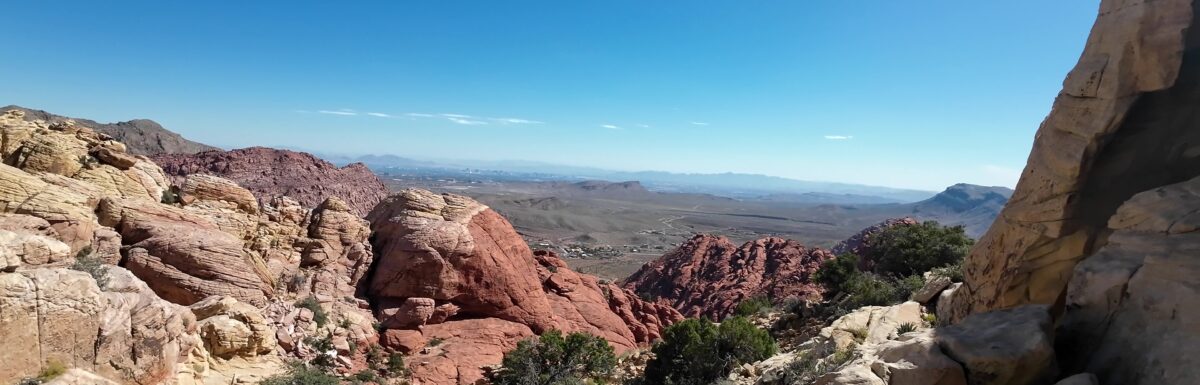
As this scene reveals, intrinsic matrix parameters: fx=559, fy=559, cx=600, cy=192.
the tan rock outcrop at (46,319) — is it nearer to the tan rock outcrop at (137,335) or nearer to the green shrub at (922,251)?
the tan rock outcrop at (137,335)

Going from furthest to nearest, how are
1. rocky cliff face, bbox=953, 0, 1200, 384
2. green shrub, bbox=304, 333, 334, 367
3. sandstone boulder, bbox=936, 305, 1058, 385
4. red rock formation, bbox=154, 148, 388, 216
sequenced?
red rock formation, bbox=154, 148, 388, 216
green shrub, bbox=304, 333, 334, 367
sandstone boulder, bbox=936, 305, 1058, 385
rocky cliff face, bbox=953, 0, 1200, 384

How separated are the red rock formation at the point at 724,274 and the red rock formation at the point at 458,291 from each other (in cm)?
1902

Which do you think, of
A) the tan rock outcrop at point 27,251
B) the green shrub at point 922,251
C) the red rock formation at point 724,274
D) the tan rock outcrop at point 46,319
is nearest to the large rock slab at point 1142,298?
the tan rock outcrop at point 46,319

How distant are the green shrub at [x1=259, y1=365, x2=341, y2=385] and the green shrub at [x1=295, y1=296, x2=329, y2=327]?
9.59 ft

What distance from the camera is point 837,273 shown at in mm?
31172

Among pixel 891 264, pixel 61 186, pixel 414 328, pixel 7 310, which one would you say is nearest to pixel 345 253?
pixel 414 328

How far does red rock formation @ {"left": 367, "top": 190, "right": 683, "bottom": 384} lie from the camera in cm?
2372

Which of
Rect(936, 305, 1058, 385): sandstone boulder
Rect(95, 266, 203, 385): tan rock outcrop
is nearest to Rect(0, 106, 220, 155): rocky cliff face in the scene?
Rect(95, 266, 203, 385): tan rock outcrop

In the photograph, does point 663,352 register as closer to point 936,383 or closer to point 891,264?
point 936,383

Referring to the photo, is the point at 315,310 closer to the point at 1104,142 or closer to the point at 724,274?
the point at 1104,142

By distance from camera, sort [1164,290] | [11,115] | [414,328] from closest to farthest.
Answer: [1164,290], [11,115], [414,328]

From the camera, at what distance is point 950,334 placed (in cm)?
767

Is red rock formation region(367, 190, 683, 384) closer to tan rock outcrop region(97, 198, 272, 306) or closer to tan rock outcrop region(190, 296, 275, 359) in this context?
tan rock outcrop region(190, 296, 275, 359)

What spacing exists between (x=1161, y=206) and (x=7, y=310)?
19313mm
